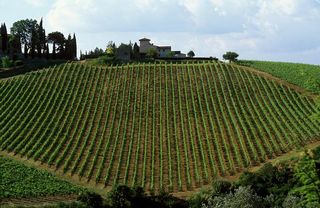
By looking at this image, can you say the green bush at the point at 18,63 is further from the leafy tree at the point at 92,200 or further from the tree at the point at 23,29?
the leafy tree at the point at 92,200

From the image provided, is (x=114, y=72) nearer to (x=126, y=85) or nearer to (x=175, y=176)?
(x=126, y=85)

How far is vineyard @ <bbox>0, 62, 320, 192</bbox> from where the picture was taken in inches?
1997

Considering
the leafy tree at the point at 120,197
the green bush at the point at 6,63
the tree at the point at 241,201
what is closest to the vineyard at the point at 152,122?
the leafy tree at the point at 120,197

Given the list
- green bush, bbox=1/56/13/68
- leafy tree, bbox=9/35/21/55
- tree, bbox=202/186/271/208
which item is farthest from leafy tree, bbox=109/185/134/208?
leafy tree, bbox=9/35/21/55

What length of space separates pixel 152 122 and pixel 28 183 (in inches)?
760

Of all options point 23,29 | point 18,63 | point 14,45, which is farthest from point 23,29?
point 18,63

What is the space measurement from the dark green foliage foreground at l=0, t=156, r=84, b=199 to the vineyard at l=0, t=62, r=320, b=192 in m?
2.58

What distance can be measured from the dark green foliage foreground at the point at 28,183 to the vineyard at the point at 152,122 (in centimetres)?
258

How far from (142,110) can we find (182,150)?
13.0 m

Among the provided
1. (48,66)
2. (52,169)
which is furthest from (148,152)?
(48,66)

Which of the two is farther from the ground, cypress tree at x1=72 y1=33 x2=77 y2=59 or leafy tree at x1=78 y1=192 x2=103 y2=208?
cypress tree at x1=72 y1=33 x2=77 y2=59

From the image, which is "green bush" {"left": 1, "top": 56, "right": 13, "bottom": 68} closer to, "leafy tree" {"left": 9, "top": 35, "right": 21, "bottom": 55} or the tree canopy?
"leafy tree" {"left": 9, "top": 35, "right": 21, "bottom": 55}

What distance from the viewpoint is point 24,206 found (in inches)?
1630

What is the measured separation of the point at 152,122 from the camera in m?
61.5
